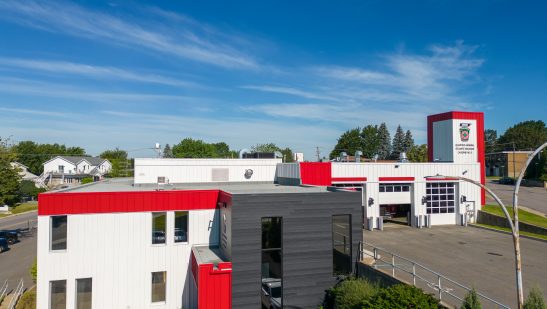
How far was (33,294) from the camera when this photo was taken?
2088cm

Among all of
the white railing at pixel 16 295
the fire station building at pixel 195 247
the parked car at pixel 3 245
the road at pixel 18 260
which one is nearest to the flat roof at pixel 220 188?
the fire station building at pixel 195 247

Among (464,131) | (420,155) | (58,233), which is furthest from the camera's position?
(420,155)

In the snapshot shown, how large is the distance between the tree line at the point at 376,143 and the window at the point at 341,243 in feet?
250

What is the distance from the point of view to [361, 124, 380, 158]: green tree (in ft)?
352

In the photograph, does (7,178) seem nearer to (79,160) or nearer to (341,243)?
(341,243)

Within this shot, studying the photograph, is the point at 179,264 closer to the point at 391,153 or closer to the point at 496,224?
the point at 496,224

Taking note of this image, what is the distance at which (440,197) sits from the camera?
105 feet

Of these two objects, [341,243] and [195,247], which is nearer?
[341,243]

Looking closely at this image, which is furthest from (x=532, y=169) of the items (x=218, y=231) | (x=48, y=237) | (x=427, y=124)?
(x=48, y=237)

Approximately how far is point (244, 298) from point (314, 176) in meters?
14.9

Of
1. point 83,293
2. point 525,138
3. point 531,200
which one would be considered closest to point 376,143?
point 525,138

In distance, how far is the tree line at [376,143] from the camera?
103 meters

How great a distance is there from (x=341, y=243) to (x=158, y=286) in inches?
370

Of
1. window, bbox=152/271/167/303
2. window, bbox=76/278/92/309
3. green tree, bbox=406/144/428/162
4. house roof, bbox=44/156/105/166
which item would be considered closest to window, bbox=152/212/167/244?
window, bbox=152/271/167/303
